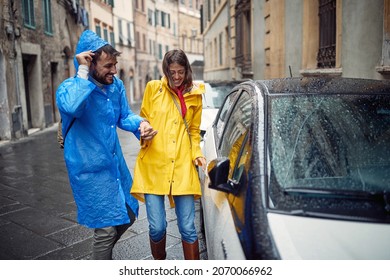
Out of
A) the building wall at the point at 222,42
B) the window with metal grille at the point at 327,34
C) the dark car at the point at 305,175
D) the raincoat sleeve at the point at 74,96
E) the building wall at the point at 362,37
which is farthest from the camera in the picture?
the building wall at the point at 222,42

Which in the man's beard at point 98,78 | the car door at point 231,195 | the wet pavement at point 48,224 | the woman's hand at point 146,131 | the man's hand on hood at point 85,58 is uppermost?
the man's hand on hood at point 85,58

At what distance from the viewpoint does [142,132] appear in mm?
2695

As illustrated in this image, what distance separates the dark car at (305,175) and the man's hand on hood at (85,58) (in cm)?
99

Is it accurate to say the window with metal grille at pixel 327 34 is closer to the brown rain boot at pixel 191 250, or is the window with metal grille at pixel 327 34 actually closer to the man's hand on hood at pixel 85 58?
the brown rain boot at pixel 191 250

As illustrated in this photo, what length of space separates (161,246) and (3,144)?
8610 millimetres

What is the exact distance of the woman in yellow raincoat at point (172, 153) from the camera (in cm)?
281

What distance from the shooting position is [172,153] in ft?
9.24

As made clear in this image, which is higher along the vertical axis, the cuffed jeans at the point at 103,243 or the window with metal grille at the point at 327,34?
the window with metal grille at the point at 327,34

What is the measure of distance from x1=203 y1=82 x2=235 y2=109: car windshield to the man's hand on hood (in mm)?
4776

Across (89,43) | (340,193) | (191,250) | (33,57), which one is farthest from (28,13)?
(340,193)

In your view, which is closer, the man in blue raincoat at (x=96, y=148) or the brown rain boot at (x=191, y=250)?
the man in blue raincoat at (x=96, y=148)

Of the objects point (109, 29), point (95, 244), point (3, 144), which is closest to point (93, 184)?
point (95, 244)

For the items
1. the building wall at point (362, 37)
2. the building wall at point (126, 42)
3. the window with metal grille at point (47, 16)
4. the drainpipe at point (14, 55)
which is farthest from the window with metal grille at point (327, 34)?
the building wall at point (126, 42)

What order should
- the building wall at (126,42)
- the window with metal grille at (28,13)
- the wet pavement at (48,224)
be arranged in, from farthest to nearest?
the building wall at (126,42), the window with metal grille at (28,13), the wet pavement at (48,224)
